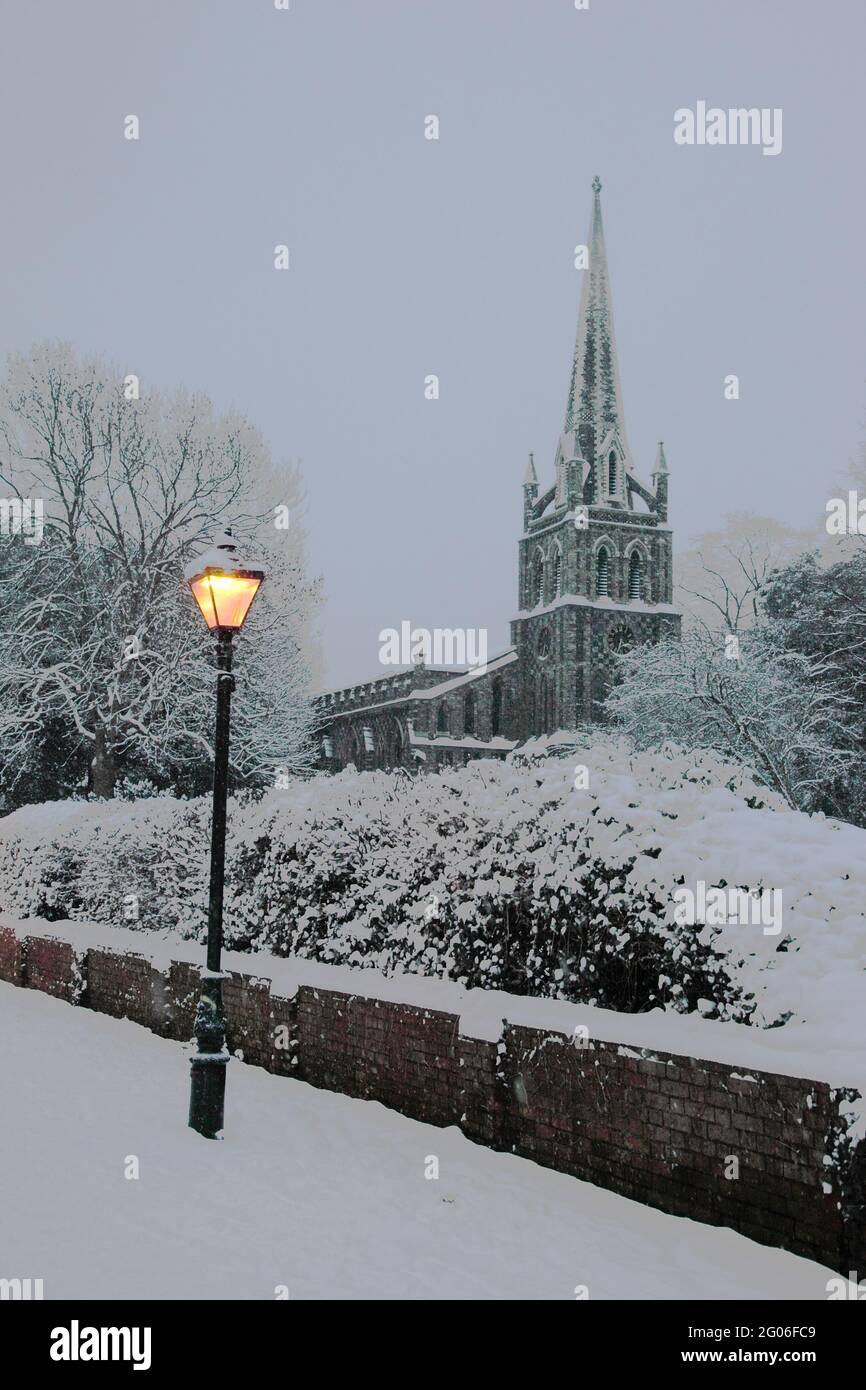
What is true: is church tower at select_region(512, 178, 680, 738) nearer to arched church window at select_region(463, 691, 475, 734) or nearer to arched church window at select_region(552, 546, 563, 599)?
arched church window at select_region(552, 546, 563, 599)

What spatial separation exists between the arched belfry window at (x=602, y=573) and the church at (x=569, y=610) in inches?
3.1

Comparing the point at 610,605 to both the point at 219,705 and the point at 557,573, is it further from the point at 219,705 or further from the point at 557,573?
the point at 219,705

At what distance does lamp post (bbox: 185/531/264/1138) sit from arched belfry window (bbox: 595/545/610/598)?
209 ft

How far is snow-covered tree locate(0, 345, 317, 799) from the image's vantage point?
30031 mm

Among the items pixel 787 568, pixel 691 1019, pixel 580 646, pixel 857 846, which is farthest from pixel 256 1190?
pixel 580 646

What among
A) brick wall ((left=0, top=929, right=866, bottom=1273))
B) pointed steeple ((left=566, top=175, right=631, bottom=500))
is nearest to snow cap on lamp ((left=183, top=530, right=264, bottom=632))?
brick wall ((left=0, top=929, right=866, bottom=1273))

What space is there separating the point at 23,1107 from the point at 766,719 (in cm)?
2363

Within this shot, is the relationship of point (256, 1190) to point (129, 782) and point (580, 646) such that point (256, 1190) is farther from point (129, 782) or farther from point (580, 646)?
point (580, 646)

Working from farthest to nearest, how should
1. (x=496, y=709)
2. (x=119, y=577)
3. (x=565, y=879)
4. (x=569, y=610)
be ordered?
1. (x=496, y=709)
2. (x=569, y=610)
3. (x=119, y=577)
4. (x=565, y=879)

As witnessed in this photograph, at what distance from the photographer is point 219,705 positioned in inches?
414

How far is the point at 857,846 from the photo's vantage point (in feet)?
28.8

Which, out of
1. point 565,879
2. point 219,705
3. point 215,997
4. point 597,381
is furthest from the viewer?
point 597,381

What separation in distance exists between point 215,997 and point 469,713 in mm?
64657

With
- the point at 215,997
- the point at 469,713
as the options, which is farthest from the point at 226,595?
the point at 469,713
